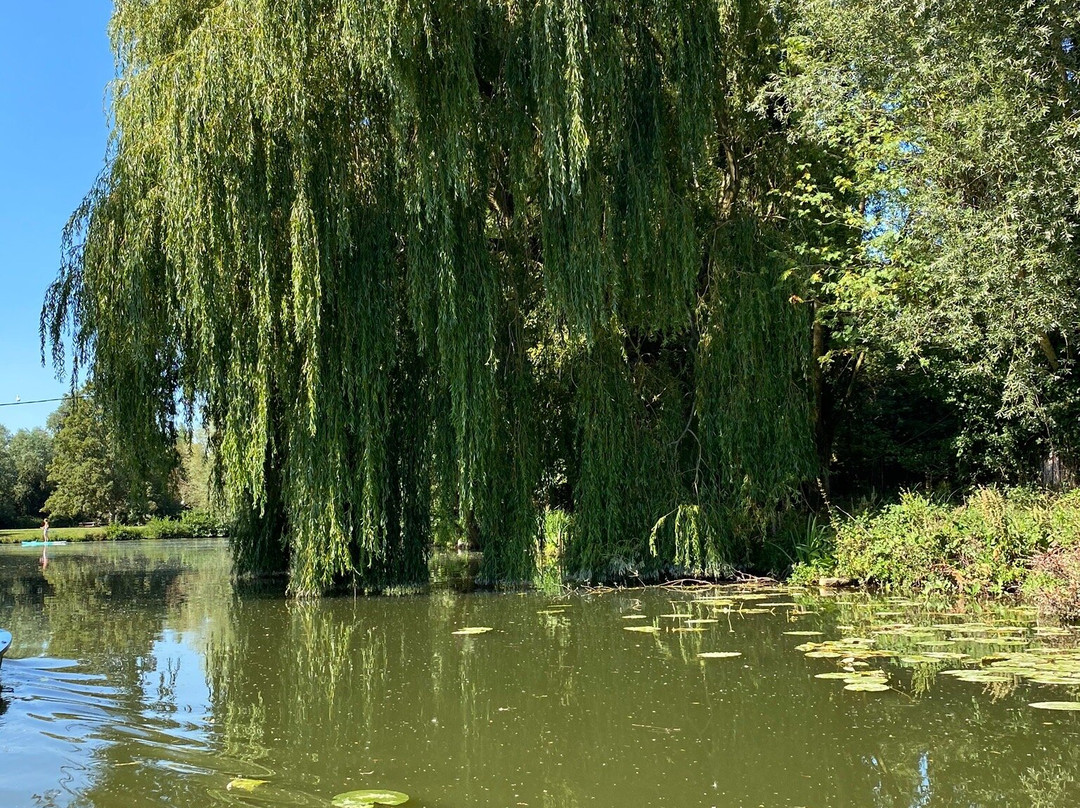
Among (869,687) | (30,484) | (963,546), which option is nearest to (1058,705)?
(869,687)

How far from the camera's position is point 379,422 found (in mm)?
A: 10195

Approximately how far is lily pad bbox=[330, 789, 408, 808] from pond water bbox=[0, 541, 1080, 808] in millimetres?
118

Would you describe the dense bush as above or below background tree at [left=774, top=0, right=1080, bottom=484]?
below

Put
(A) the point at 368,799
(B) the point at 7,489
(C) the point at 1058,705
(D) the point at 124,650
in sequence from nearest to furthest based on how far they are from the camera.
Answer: (A) the point at 368,799 → (C) the point at 1058,705 → (D) the point at 124,650 → (B) the point at 7,489

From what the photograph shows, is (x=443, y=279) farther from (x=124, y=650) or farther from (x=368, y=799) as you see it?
(x=368, y=799)

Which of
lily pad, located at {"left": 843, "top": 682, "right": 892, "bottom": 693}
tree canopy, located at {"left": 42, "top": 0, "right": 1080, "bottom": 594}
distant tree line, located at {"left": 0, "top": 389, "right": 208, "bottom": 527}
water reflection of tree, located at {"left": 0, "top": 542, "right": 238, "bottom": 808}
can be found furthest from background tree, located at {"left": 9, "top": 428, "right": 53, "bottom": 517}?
lily pad, located at {"left": 843, "top": 682, "right": 892, "bottom": 693}

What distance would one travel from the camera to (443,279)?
985 centimetres

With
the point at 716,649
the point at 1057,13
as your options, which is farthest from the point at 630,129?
the point at 716,649

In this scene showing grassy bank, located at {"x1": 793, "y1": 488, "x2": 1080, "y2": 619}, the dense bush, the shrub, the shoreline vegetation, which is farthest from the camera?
the dense bush

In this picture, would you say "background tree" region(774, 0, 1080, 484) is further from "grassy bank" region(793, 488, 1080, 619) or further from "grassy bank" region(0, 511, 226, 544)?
"grassy bank" region(0, 511, 226, 544)

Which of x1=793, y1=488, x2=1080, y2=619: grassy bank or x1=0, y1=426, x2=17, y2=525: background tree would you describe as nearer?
x1=793, y1=488, x2=1080, y2=619: grassy bank

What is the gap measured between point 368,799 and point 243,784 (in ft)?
2.38

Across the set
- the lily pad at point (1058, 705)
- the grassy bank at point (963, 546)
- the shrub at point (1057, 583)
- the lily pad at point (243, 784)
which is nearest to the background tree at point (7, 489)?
Answer: the grassy bank at point (963, 546)

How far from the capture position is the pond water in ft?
13.4
